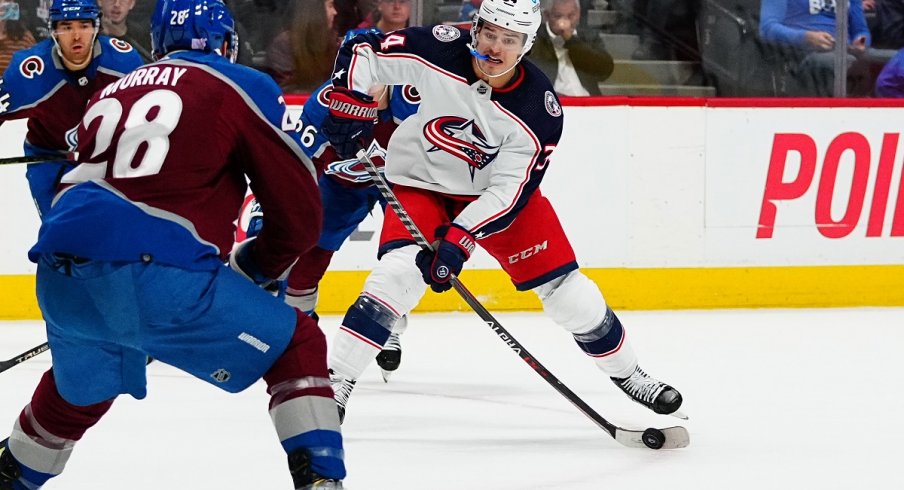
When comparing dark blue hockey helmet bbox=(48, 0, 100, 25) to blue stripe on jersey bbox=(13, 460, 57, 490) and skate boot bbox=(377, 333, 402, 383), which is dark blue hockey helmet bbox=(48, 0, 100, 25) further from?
blue stripe on jersey bbox=(13, 460, 57, 490)

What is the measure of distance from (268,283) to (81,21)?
2.03 metres

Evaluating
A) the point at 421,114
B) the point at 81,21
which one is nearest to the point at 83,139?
the point at 421,114

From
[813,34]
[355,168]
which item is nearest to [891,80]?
[813,34]

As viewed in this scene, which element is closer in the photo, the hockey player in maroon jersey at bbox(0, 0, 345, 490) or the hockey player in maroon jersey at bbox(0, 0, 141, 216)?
the hockey player in maroon jersey at bbox(0, 0, 345, 490)

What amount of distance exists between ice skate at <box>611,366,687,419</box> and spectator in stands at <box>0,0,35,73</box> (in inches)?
128

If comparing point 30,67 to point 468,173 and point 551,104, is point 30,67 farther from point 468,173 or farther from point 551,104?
point 551,104

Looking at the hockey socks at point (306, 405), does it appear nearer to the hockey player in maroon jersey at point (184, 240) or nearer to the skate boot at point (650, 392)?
the hockey player in maroon jersey at point (184, 240)

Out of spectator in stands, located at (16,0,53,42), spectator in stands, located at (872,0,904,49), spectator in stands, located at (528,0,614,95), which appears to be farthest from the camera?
spectator in stands, located at (872,0,904,49)

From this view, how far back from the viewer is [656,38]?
6016mm

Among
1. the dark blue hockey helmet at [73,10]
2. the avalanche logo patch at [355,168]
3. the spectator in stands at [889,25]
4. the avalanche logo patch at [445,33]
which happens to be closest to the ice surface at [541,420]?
the avalanche logo patch at [355,168]

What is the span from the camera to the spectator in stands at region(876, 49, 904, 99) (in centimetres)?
611

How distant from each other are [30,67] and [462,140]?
5.12 feet

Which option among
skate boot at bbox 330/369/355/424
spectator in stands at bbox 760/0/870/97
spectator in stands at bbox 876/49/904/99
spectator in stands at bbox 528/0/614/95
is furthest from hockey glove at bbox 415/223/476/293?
spectator in stands at bbox 876/49/904/99

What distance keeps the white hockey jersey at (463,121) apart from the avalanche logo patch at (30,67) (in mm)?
1209
